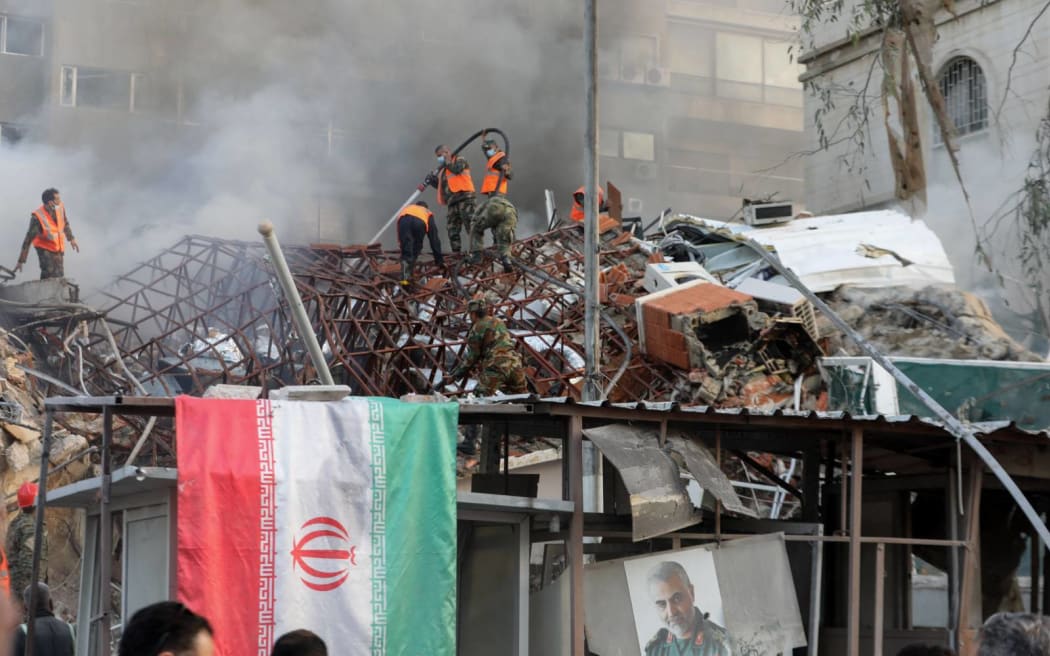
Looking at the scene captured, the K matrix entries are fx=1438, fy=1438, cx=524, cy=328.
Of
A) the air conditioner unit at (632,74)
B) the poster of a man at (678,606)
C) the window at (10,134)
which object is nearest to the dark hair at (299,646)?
the poster of a man at (678,606)

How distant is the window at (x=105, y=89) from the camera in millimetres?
31359

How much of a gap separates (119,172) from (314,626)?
2252 cm

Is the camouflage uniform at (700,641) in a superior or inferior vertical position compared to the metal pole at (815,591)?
inferior

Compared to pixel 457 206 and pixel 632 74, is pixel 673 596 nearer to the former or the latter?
pixel 457 206

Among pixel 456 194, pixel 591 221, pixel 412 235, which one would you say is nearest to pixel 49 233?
pixel 412 235

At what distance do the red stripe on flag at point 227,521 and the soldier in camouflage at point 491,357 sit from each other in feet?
16.3

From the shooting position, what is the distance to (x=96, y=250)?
2183cm

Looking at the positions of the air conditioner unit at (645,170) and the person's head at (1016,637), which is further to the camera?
the air conditioner unit at (645,170)

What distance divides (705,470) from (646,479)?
53 cm

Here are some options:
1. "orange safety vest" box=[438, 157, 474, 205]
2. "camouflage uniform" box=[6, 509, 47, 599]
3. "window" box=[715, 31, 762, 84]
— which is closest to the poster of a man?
"camouflage uniform" box=[6, 509, 47, 599]

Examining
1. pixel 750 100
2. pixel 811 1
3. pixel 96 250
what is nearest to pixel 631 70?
pixel 750 100

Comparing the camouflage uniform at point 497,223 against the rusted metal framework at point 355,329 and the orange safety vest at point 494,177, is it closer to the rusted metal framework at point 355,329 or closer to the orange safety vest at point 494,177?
the rusted metal framework at point 355,329

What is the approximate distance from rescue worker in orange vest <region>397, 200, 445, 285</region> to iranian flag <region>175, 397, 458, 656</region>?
8947mm

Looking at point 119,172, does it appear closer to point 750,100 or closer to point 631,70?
point 631,70
